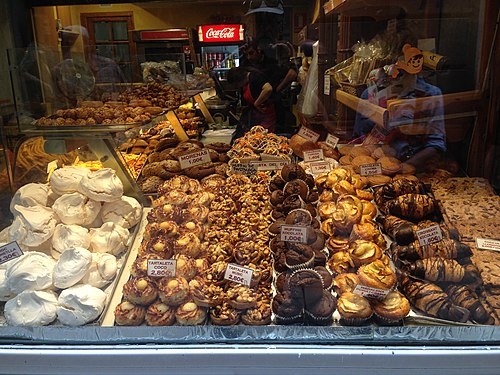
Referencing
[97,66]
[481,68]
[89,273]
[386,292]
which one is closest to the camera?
[386,292]

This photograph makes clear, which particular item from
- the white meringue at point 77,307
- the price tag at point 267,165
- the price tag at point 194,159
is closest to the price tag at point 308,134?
the price tag at point 267,165

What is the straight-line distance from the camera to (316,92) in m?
2.47

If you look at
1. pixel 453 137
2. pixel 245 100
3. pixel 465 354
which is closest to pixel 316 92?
pixel 245 100

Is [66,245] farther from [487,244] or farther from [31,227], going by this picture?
[487,244]

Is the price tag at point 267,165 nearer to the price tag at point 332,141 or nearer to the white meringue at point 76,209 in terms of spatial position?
the price tag at point 332,141

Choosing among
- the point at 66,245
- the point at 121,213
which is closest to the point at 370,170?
the point at 121,213

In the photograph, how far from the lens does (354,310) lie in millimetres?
1332

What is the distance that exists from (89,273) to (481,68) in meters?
1.86

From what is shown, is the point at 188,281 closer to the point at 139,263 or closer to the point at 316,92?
the point at 139,263

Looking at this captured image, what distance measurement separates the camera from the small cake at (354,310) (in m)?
1.33

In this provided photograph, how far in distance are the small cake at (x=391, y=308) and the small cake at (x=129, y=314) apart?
702 millimetres

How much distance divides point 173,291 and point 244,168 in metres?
0.91

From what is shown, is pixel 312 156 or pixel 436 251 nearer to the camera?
pixel 436 251

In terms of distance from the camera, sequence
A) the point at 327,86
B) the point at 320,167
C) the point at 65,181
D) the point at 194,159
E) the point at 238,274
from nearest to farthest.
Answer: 1. the point at 238,274
2. the point at 65,181
3. the point at 194,159
4. the point at 320,167
5. the point at 327,86
